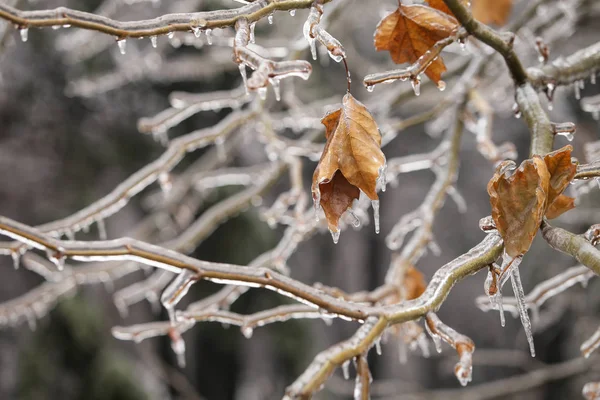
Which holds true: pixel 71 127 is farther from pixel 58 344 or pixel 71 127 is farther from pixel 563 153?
pixel 563 153

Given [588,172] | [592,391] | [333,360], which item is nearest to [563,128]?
[588,172]

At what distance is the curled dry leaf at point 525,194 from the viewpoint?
55 centimetres

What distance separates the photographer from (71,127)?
10.9 ft

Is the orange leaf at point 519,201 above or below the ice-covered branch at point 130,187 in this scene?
below

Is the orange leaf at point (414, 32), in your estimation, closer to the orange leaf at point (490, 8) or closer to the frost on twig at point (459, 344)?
the frost on twig at point (459, 344)

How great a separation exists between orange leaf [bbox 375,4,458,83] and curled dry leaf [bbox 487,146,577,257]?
20 cm

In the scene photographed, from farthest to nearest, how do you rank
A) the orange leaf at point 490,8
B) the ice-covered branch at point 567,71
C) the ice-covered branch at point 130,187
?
the orange leaf at point 490,8 < the ice-covered branch at point 130,187 < the ice-covered branch at point 567,71

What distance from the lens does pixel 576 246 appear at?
0.56m

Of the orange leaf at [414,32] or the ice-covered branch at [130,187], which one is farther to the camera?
the ice-covered branch at [130,187]

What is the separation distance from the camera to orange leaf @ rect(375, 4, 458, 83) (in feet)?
2.23

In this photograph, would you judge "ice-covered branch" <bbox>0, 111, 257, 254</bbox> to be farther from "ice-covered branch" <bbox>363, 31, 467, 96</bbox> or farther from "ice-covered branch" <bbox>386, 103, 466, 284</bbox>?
"ice-covered branch" <bbox>363, 31, 467, 96</bbox>

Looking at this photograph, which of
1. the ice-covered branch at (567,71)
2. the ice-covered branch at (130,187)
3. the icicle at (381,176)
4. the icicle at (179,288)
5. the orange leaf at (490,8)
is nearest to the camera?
the icicle at (381,176)

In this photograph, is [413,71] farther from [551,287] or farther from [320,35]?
[551,287]

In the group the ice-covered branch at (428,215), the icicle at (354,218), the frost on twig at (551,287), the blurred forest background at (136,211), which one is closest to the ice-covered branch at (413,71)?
the icicle at (354,218)
